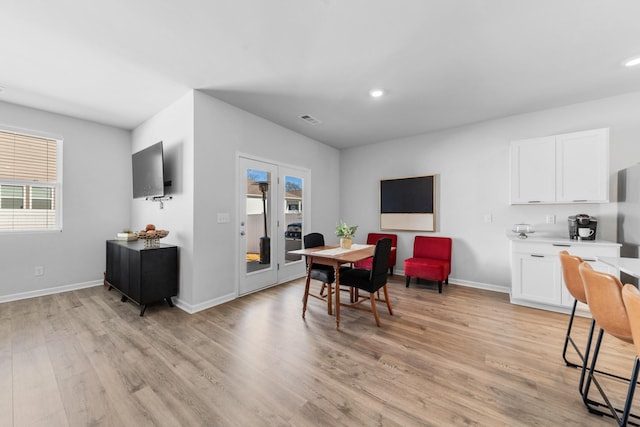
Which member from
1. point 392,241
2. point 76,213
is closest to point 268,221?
point 392,241

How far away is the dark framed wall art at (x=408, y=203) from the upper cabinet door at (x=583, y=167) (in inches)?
65.6

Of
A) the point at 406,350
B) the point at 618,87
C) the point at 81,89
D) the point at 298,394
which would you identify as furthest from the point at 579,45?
the point at 81,89

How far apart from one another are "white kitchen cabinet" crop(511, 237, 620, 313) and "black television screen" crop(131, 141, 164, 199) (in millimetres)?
4834

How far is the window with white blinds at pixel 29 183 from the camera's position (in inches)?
136

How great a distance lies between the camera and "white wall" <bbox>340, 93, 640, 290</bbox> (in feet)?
10.4

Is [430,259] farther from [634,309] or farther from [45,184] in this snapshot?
[45,184]

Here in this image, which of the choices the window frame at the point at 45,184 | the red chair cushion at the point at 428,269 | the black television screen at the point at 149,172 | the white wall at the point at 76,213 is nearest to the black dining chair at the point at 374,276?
the red chair cushion at the point at 428,269

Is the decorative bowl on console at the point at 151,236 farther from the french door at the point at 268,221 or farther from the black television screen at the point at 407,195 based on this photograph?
the black television screen at the point at 407,195

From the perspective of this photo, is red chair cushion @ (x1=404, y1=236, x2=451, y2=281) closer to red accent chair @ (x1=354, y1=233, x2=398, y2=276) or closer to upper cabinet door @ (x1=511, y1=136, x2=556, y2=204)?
red accent chair @ (x1=354, y1=233, x2=398, y2=276)

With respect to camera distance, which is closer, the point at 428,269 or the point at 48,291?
the point at 48,291

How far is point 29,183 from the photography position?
361 cm

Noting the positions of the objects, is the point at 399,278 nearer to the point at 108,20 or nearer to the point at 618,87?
the point at 618,87

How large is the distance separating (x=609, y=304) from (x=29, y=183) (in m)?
6.27

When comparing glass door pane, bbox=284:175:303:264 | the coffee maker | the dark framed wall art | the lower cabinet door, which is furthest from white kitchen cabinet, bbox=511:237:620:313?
glass door pane, bbox=284:175:303:264
